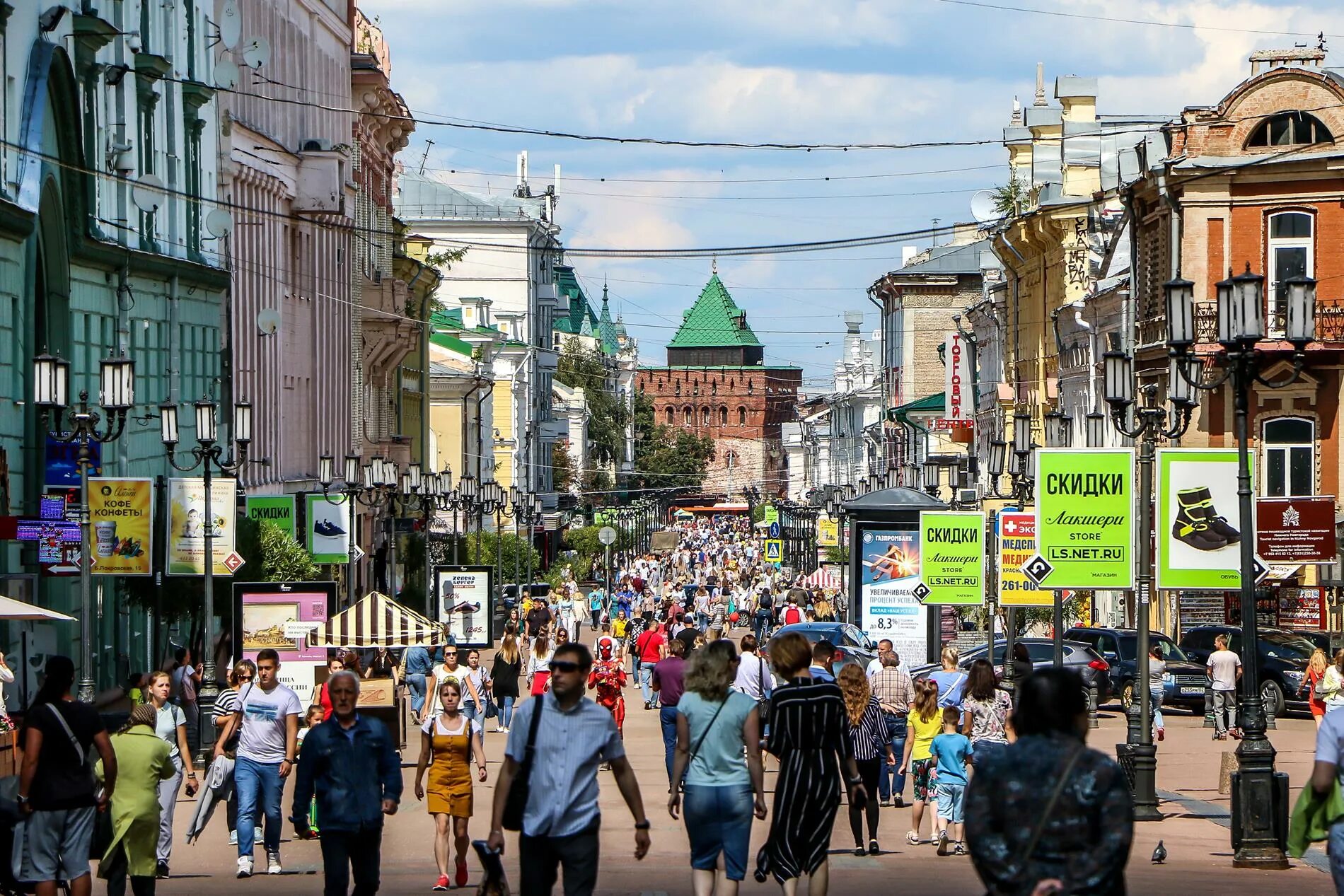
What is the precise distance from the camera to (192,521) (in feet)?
100

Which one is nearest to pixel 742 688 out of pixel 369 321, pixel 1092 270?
pixel 1092 270

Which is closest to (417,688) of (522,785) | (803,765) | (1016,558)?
(1016,558)

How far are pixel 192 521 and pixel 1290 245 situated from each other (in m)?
22.8

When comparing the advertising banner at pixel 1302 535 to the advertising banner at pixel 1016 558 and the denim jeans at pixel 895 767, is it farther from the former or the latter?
the denim jeans at pixel 895 767

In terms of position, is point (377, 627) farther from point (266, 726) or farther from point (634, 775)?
point (634, 775)

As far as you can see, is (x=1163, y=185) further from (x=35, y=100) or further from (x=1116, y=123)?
(x=35, y=100)

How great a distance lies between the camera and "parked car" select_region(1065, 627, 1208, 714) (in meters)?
35.8

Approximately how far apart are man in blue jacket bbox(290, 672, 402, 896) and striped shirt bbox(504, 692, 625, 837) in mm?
1935

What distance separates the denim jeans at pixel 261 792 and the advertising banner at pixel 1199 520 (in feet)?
28.0

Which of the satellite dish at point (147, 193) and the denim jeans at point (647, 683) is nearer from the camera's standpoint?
the denim jeans at point (647, 683)

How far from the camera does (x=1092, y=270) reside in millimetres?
55094

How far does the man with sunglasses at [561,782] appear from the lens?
33.6 feet

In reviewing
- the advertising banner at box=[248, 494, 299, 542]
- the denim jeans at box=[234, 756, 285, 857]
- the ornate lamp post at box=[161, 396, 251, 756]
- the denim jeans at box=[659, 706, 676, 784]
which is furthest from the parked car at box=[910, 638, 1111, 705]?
the denim jeans at box=[234, 756, 285, 857]

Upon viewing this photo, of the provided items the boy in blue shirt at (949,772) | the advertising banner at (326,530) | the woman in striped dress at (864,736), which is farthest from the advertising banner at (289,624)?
the advertising banner at (326,530)
